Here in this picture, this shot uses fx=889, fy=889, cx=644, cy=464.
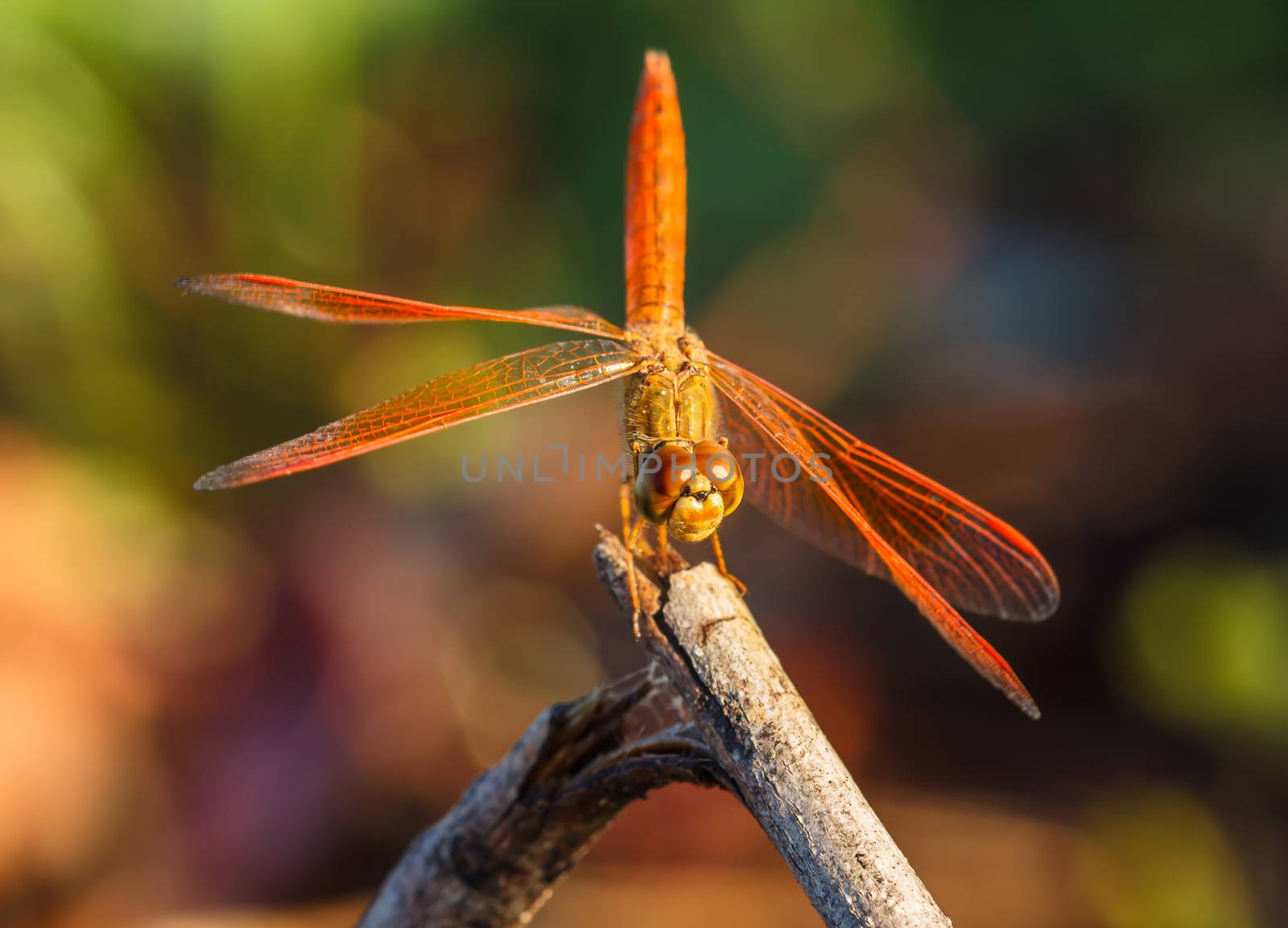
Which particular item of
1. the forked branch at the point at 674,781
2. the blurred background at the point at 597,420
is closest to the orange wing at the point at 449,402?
the forked branch at the point at 674,781

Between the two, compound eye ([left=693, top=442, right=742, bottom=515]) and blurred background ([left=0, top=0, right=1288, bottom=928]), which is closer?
compound eye ([left=693, top=442, right=742, bottom=515])

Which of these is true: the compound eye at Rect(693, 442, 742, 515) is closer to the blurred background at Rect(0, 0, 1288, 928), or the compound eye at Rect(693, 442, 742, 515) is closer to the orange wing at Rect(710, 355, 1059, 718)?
the orange wing at Rect(710, 355, 1059, 718)

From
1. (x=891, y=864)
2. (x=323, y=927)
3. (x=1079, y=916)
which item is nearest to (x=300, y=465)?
(x=891, y=864)

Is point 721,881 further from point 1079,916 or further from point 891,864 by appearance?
point 891,864

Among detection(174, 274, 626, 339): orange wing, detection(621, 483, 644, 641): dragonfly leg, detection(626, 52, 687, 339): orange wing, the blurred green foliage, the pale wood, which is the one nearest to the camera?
the pale wood

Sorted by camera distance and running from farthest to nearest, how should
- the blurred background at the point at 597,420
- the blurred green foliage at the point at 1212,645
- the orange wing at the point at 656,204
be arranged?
the blurred background at the point at 597,420
the blurred green foliage at the point at 1212,645
the orange wing at the point at 656,204

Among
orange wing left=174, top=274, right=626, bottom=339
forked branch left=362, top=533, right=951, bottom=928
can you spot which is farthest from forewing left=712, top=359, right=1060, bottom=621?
forked branch left=362, top=533, right=951, bottom=928


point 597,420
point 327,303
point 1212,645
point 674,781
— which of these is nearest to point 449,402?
point 327,303

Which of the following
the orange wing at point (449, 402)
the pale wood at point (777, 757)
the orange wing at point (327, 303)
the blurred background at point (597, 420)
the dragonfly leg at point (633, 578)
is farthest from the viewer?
the blurred background at point (597, 420)

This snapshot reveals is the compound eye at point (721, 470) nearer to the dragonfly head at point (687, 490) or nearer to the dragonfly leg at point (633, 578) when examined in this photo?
the dragonfly head at point (687, 490)
